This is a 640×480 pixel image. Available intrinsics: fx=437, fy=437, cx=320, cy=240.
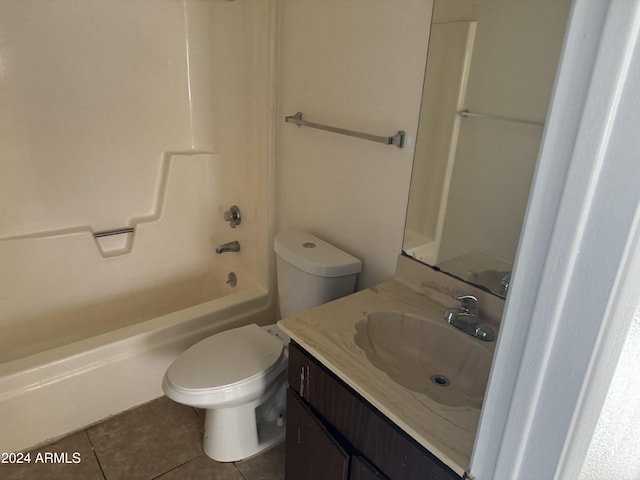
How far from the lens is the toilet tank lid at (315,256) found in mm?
1555

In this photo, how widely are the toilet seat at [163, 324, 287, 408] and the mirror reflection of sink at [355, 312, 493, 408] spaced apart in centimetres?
46

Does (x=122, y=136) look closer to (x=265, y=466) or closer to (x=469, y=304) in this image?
(x=265, y=466)

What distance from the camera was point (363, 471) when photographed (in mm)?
1057

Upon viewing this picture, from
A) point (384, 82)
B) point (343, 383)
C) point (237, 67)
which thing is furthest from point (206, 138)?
point (343, 383)

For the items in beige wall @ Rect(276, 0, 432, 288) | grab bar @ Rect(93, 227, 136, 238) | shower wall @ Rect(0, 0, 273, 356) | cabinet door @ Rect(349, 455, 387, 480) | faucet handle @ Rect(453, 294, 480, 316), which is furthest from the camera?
grab bar @ Rect(93, 227, 136, 238)

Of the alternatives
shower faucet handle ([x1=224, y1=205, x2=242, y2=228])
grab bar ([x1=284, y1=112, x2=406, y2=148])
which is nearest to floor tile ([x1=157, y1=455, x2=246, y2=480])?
shower faucet handle ([x1=224, y1=205, x2=242, y2=228])

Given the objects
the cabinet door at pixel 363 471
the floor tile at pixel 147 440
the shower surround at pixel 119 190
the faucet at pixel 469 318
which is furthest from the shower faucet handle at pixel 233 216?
the cabinet door at pixel 363 471

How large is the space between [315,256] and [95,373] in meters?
1.05

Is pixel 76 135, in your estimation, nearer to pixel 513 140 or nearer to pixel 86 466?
pixel 86 466

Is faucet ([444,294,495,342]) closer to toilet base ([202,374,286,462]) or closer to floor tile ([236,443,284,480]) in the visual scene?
toilet base ([202,374,286,462])

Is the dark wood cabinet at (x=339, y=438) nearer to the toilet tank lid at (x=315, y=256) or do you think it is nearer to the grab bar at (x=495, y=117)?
the toilet tank lid at (x=315, y=256)

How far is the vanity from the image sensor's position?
913mm

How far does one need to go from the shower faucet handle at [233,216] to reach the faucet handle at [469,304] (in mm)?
1363

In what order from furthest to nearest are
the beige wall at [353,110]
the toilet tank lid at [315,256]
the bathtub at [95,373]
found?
1. the bathtub at [95,373]
2. the toilet tank lid at [315,256]
3. the beige wall at [353,110]
